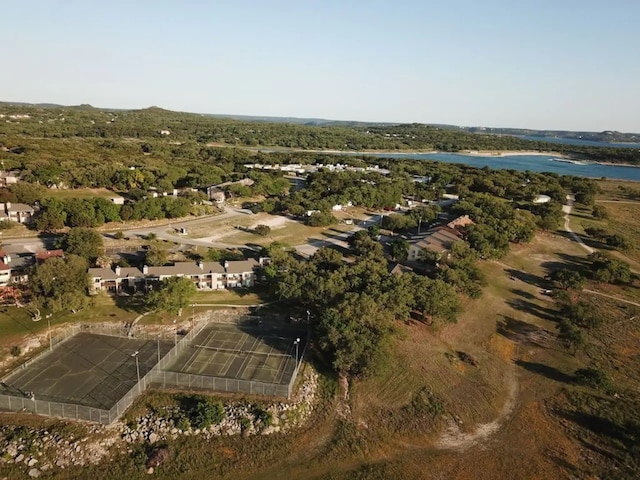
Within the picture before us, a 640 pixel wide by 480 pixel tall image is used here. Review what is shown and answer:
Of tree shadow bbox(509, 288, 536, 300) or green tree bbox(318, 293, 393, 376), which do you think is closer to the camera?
green tree bbox(318, 293, 393, 376)

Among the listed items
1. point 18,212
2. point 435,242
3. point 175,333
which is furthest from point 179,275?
point 18,212

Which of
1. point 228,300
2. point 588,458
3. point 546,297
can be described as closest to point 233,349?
point 228,300

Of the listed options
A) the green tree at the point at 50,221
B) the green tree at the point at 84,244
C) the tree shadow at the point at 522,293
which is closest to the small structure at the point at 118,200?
the green tree at the point at 50,221

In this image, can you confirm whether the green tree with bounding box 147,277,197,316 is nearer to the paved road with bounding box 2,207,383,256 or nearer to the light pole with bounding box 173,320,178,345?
the light pole with bounding box 173,320,178,345

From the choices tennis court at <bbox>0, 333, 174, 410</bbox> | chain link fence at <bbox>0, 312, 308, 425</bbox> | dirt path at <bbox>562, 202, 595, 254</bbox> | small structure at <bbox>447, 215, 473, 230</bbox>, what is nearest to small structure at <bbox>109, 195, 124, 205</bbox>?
chain link fence at <bbox>0, 312, 308, 425</bbox>

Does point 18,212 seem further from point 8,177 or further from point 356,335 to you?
point 356,335

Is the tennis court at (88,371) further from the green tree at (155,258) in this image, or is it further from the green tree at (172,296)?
the green tree at (155,258)

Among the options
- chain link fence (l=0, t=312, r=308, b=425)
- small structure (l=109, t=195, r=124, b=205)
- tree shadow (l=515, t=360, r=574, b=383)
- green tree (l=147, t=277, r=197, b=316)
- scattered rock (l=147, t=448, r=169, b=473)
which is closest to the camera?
scattered rock (l=147, t=448, r=169, b=473)
